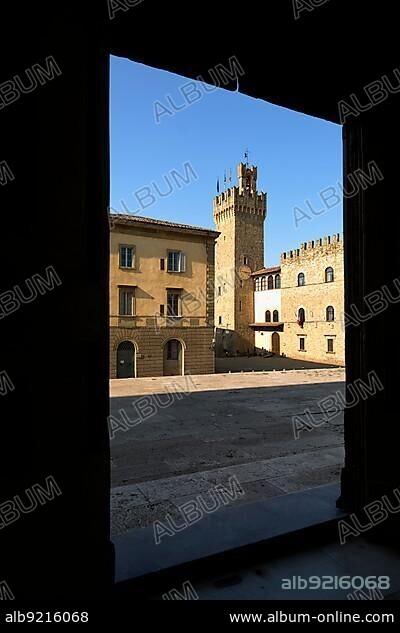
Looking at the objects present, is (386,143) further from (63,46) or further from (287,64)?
(63,46)

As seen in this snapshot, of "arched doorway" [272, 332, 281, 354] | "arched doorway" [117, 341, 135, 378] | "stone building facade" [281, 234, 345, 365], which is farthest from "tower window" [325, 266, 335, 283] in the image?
"arched doorway" [117, 341, 135, 378]

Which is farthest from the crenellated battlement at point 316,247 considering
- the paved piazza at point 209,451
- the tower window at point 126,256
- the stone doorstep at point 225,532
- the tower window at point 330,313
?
the stone doorstep at point 225,532

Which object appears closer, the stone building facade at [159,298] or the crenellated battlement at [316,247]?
the stone building facade at [159,298]

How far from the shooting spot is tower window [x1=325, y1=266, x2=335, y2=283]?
27.0m

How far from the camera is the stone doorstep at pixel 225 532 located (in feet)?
5.97

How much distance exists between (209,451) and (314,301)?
25.8m

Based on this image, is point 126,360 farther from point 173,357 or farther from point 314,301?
point 314,301

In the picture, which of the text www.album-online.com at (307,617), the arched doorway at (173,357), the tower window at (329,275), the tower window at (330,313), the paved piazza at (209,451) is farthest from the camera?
the tower window at (330,313)

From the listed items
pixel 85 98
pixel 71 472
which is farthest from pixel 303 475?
pixel 85 98

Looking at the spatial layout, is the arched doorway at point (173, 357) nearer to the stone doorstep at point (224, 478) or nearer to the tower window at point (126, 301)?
the tower window at point (126, 301)

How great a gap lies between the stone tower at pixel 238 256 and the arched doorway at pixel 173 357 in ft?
51.3

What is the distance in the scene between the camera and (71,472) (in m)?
1.39

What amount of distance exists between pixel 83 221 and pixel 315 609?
77.8 inches

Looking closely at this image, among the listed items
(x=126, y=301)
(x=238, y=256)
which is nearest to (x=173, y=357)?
(x=126, y=301)
